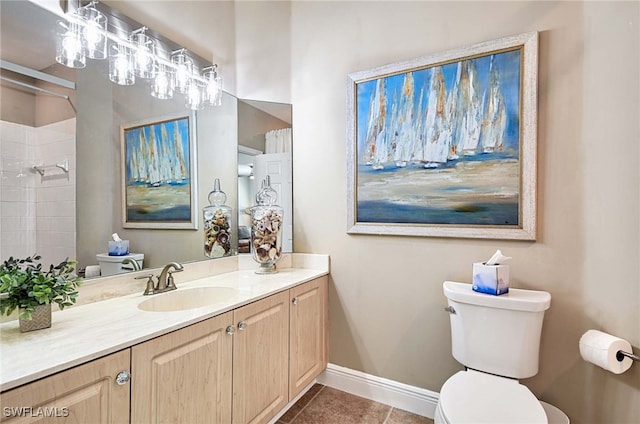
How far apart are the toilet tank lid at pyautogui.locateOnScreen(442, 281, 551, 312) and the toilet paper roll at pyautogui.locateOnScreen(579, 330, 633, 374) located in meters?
0.21

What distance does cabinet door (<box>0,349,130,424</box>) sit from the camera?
0.76m

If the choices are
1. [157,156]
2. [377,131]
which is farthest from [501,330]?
[157,156]

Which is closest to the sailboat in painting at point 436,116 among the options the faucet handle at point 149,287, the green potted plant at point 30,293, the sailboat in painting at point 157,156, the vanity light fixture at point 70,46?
the sailboat in painting at point 157,156

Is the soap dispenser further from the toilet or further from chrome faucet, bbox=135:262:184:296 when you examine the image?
the toilet

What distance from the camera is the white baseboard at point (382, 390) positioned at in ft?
5.98

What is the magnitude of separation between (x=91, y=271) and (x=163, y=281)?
305 mm

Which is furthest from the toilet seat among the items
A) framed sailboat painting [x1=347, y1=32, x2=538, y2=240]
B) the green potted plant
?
the green potted plant

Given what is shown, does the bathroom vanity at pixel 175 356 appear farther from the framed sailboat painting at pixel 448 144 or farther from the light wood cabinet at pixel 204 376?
the framed sailboat painting at pixel 448 144

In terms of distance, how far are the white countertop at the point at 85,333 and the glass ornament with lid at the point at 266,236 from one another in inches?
16.6

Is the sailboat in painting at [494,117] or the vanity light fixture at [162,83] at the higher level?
the vanity light fixture at [162,83]

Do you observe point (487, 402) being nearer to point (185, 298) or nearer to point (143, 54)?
point (185, 298)

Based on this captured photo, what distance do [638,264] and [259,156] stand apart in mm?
2076

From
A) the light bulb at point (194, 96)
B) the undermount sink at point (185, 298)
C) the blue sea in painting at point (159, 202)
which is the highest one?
the light bulb at point (194, 96)

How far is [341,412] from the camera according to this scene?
1859 millimetres
